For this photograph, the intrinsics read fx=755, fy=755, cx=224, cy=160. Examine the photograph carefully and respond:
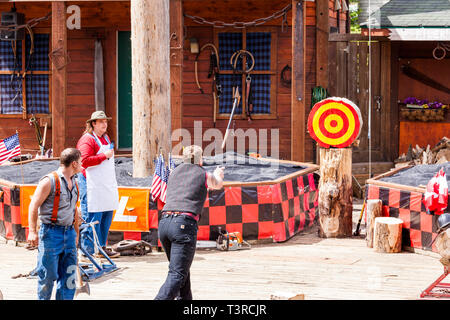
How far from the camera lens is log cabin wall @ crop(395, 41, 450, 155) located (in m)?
14.9

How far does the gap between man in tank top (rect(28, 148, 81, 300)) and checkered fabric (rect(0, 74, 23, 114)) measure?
32.6 ft

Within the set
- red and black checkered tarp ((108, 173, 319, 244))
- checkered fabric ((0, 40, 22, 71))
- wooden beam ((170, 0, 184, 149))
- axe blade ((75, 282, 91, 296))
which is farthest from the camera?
checkered fabric ((0, 40, 22, 71))

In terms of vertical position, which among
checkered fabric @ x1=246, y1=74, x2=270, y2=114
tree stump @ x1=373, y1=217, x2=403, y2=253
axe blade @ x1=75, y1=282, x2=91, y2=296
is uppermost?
checkered fabric @ x1=246, y1=74, x2=270, y2=114

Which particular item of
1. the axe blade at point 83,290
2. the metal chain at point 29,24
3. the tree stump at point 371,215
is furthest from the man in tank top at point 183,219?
the metal chain at point 29,24

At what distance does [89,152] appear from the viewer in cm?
845

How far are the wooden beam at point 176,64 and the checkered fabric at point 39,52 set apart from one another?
4140 millimetres

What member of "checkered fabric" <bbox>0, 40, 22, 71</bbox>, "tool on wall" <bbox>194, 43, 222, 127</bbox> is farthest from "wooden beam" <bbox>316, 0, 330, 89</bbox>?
"checkered fabric" <bbox>0, 40, 22, 71</bbox>

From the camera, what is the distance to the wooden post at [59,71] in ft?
42.3

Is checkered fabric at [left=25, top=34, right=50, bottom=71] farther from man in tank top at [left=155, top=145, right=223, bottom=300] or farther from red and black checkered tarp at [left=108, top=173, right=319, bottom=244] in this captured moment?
man in tank top at [left=155, top=145, right=223, bottom=300]

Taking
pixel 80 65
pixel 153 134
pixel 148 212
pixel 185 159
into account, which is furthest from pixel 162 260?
pixel 80 65

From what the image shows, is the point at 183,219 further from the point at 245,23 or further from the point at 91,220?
the point at 245,23

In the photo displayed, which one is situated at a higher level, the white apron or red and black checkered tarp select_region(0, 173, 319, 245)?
the white apron

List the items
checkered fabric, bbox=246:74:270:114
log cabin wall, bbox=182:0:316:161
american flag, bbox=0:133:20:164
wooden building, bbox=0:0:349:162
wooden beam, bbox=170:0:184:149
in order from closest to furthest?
american flag, bbox=0:133:20:164 → wooden beam, bbox=170:0:184:149 → log cabin wall, bbox=182:0:316:161 → wooden building, bbox=0:0:349:162 → checkered fabric, bbox=246:74:270:114
